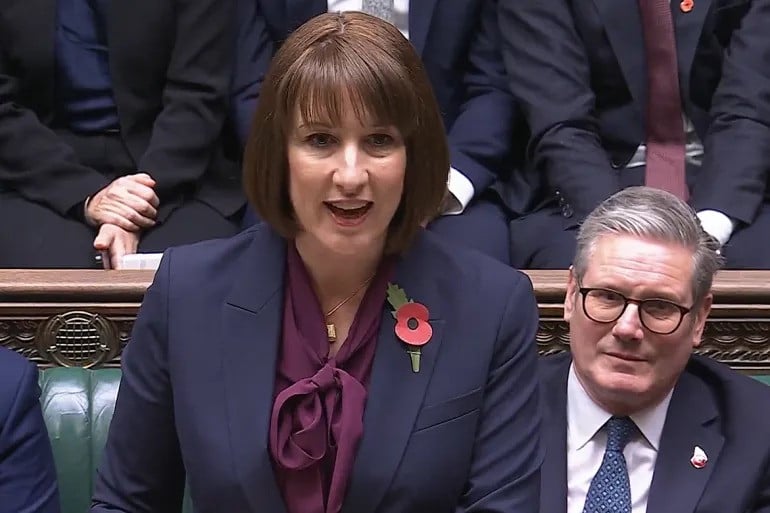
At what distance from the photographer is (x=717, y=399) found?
1.67 metres

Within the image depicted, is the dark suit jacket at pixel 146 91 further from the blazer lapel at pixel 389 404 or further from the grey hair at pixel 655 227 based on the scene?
the blazer lapel at pixel 389 404

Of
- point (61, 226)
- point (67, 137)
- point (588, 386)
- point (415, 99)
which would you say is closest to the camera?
point (415, 99)

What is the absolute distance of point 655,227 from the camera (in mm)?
1603

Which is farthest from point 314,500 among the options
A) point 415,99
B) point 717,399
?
point 717,399

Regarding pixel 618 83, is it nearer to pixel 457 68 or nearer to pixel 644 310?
pixel 457 68

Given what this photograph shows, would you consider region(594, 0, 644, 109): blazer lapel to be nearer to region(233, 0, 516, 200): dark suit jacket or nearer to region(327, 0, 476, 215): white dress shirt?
region(233, 0, 516, 200): dark suit jacket

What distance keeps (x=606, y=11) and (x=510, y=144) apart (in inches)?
11.9

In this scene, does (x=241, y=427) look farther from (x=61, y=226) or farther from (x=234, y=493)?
(x=61, y=226)

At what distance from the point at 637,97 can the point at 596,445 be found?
2.63 feet

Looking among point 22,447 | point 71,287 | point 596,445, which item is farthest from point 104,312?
point 596,445

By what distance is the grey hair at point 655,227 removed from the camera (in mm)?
1599

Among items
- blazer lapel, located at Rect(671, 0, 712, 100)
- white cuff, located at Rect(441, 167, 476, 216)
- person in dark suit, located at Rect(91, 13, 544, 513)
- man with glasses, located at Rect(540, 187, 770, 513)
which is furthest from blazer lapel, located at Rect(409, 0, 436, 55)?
person in dark suit, located at Rect(91, 13, 544, 513)

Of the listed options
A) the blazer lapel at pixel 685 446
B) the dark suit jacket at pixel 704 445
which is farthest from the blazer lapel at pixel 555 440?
the blazer lapel at pixel 685 446

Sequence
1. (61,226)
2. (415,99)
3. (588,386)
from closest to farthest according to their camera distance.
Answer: (415,99) < (588,386) < (61,226)
